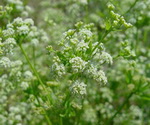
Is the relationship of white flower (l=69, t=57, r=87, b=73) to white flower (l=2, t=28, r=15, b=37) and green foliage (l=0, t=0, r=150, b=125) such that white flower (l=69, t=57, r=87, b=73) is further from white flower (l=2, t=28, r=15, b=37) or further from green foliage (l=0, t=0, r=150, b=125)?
white flower (l=2, t=28, r=15, b=37)

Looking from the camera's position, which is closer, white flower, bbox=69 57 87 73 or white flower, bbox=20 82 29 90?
white flower, bbox=69 57 87 73

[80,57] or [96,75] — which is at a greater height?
[80,57]

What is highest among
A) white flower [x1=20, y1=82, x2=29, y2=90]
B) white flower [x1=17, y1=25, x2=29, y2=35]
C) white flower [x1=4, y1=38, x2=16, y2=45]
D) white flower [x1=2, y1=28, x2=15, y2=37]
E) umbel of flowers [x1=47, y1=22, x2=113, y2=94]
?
white flower [x1=17, y1=25, x2=29, y2=35]

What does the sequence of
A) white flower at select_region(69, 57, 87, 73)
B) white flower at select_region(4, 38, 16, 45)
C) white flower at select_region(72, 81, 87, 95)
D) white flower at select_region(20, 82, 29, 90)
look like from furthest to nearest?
white flower at select_region(20, 82, 29, 90) → white flower at select_region(4, 38, 16, 45) → white flower at select_region(72, 81, 87, 95) → white flower at select_region(69, 57, 87, 73)

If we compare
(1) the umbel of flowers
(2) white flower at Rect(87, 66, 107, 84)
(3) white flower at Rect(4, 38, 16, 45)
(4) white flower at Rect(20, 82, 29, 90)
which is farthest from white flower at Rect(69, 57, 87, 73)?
(4) white flower at Rect(20, 82, 29, 90)

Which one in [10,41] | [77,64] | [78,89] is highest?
[10,41]

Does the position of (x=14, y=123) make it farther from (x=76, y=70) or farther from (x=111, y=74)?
(x=76, y=70)

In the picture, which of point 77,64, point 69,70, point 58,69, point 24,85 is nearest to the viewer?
point 77,64

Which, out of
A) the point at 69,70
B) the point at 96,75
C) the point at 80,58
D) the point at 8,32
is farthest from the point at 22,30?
the point at 96,75

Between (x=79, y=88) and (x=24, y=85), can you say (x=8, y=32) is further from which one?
(x=79, y=88)

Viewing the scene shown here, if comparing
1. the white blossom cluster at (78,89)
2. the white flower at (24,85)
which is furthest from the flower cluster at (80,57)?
the white flower at (24,85)

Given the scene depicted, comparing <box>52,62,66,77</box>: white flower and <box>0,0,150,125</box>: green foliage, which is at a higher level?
<box>0,0,150,125</box>: green foliage
